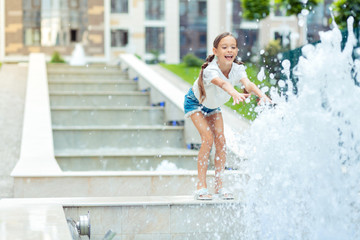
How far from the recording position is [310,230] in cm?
445

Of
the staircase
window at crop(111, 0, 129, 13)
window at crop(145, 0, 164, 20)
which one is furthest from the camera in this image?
window at crop(145, 0, 164, 20)

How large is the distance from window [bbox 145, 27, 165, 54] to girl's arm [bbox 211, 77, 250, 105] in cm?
3943

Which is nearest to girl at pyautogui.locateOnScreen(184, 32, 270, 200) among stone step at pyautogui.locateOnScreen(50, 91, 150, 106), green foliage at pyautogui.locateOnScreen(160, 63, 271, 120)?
green foliage at pyautogui.locateOnScreen(160, 63, 271, 120)

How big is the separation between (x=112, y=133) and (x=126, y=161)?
3.67ft

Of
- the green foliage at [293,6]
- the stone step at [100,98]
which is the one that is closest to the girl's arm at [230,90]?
the stone step at [100,98]

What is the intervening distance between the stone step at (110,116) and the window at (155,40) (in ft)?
113

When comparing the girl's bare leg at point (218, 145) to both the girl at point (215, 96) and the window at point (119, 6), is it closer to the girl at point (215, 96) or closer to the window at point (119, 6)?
the girl at point (215, 96)

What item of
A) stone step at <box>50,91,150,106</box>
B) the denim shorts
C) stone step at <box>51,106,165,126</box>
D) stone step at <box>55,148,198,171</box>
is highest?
the denim shorts

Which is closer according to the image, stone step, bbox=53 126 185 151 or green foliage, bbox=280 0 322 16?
stone step, bbox=53 126 185 151

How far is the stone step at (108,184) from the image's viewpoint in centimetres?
593

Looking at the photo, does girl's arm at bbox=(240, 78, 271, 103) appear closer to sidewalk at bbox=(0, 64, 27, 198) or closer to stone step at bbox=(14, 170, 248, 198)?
stone step at bbox=(14, 170, 248, 198)

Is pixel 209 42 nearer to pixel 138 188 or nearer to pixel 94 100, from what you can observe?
pixel 94 100

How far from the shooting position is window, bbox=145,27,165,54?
1747 inches

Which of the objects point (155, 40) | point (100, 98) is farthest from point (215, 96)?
point (155, 40)
